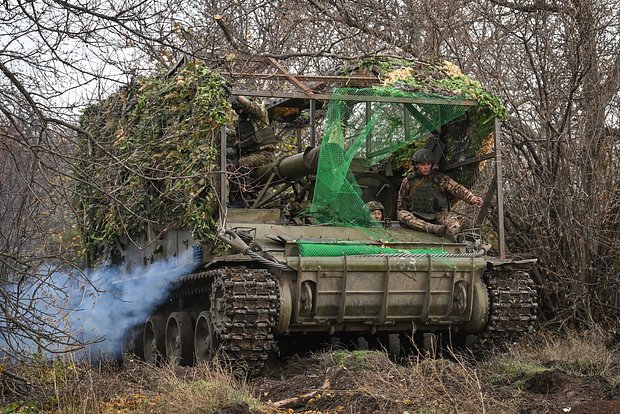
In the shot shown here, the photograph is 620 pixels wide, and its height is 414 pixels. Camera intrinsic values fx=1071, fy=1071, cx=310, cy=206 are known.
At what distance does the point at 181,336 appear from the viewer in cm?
1149

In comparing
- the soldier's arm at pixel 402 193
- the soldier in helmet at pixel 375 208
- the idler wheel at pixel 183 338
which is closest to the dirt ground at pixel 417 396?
the idler wheel at pixel 183 338

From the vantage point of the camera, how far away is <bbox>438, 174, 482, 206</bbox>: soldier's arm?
11.8 m

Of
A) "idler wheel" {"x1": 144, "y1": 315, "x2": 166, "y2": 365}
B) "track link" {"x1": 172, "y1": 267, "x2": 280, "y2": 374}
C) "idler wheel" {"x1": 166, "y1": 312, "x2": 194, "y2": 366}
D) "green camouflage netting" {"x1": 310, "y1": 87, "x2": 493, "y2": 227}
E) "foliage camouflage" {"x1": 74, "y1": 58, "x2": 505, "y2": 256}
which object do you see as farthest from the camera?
"idler wheel" {"x1": 144, "y1": 315, "x2": 166, "y2": 365}

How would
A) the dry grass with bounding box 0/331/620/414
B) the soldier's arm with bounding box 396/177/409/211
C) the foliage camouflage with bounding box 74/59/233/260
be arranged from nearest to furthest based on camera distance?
the dry grass with bounding box 0/331/620/414, the foliage camouflage with bounding box 74/59/233/260, the soldier's arm with bounding box 396/177/409/211

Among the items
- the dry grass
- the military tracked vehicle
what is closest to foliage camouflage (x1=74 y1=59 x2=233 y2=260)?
the military tracked vehicle

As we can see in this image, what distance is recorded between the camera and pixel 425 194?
39.7 ft

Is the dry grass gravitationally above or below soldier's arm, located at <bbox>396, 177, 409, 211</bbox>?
below

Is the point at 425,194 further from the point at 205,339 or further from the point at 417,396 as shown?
the point at 417,396

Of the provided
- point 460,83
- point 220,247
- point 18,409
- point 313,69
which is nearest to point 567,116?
point 460,83

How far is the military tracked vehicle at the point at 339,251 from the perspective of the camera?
33.5 ft

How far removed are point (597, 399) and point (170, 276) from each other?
18.5 ft

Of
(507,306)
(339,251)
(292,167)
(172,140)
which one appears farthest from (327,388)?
(292,167)

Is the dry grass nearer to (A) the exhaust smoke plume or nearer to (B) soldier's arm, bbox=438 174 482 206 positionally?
(B) soldier's arm, bbox=438 174 482 206

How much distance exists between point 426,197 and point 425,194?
37 mm
